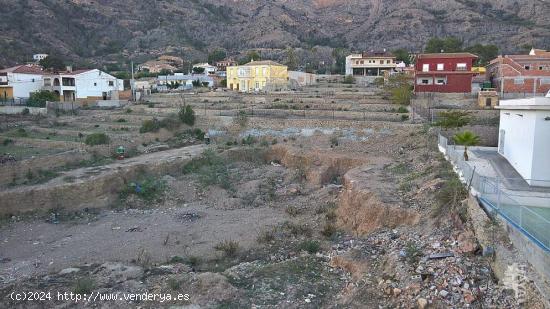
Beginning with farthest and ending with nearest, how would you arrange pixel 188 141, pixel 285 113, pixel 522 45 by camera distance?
pixel 522 45 → pixel 285 113 → pixel 188 141

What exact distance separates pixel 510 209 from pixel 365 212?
7878 millimetres

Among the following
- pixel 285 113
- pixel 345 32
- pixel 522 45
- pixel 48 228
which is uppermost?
pixel 345 32

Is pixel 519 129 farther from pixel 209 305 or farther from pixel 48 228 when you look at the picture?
pixel 48 228

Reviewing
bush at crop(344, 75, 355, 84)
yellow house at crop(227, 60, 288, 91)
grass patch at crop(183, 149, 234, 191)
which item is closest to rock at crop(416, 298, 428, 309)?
grass patch at crop(183, 149, 234, 191)

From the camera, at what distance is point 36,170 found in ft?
89.2

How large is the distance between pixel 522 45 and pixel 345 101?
2659 inches

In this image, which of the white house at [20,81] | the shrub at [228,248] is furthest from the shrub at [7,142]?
the white house at [20,81]

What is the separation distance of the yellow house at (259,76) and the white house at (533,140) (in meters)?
46.5

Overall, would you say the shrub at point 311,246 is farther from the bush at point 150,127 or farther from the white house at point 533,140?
the bush at point 150,127

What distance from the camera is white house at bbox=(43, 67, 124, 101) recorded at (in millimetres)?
59969

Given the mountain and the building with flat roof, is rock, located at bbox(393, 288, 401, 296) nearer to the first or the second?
the building with flat roof

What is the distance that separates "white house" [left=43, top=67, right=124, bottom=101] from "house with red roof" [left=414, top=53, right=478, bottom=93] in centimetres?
3779

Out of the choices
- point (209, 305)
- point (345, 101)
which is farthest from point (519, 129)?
point (345, 101)

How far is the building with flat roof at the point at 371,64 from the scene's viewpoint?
8212 centimetres
